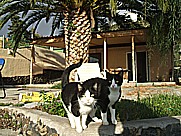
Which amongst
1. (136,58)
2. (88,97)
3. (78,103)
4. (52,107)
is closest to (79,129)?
(78,103)

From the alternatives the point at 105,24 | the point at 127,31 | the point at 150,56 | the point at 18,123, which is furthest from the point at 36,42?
the point at 18,123

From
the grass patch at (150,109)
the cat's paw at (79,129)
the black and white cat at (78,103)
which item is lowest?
the grass patch at (150,109)

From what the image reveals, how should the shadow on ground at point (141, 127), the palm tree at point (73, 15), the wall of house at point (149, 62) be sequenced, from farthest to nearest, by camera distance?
1. the wall of house at point (149, 62)
2. the palm tree at point (73, 15)
3. the shadow on ground at point (141, 127)

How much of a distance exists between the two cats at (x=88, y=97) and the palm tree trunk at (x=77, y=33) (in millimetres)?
6088

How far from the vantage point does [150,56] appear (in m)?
16.7

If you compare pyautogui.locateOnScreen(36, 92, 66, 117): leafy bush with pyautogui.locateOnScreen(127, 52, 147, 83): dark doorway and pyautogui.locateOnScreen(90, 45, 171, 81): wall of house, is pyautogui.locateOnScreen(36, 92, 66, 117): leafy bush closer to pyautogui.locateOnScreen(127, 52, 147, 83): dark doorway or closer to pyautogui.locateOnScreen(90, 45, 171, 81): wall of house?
pyautogui.locateOnScreen(90, 45, 171, 81): wall of house

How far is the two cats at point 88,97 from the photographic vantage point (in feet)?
11.5

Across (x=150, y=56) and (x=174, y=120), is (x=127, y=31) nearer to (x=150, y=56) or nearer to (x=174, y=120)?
(x=150, y=56)

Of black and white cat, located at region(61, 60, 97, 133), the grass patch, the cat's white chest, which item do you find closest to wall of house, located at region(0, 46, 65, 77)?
the grass patch

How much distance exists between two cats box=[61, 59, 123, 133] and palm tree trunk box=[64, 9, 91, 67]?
609 cm

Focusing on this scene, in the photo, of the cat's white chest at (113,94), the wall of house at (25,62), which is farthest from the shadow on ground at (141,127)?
the wall of house at (25,62)

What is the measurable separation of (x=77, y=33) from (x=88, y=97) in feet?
23.2

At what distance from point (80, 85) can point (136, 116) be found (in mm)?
1721

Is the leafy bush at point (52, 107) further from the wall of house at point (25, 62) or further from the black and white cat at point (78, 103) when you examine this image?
the wall of house at point (25, 62)
